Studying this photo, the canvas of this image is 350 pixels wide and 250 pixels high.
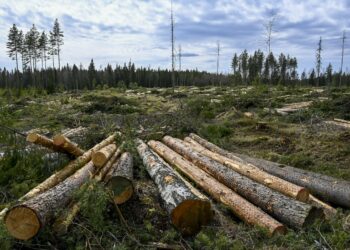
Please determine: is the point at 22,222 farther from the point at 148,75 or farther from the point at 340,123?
the point at 148,75

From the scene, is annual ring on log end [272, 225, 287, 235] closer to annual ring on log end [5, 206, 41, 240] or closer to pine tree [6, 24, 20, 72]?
annual ring on log end [5, 206, 41, 240]

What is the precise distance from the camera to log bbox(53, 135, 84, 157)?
27.8 ft

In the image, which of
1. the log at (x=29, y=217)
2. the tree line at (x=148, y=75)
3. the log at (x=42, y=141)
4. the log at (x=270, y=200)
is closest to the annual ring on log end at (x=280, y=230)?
the log at (x=270, y=200)

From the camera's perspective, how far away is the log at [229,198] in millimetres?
5238

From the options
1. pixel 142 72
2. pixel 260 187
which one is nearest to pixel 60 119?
pixel 260 187

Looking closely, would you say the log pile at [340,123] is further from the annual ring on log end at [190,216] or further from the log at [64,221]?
the log at [64,221]

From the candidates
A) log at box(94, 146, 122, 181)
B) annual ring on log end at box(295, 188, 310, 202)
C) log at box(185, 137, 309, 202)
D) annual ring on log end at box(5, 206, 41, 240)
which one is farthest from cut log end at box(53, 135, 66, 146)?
annual ring on log end at box(295, 188, 310, 202)

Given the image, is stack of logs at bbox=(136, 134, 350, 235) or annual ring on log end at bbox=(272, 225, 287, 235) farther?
stack of logs at bbox=(136, 134, 350, 235)

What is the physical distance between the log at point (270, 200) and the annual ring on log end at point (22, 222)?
3.25m

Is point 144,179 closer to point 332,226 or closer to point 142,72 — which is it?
point 332,226

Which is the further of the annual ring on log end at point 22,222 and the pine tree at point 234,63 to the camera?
the pine tree at point 234,63

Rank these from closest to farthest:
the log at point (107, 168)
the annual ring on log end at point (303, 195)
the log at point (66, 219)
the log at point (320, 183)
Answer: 1. the log at point (66, 219)
2. the annual ring on log end at point (303, 195)
3. the log at point (107, 168)
4. the log at point (320, 183)

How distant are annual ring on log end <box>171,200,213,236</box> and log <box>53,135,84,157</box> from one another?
418 centimetres

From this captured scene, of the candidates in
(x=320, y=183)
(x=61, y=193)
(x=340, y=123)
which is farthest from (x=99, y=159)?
(x=340, y=123)
